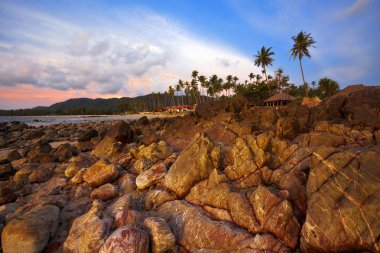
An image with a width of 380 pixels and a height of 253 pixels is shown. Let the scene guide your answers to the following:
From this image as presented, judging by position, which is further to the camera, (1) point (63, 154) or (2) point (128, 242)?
(1) point (63, 154)

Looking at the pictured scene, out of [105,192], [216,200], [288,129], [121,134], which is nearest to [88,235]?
[105,192]

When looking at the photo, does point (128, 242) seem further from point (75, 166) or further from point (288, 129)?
point (288, 129)

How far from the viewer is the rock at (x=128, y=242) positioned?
705 cm

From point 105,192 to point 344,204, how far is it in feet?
32.0

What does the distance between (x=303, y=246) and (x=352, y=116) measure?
13.7 metres

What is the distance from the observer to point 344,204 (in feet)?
22.7

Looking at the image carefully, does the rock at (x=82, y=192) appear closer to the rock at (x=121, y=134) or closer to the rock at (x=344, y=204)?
the rock at (x=121, y=134)

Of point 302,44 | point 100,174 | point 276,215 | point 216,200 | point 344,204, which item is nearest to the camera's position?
point 344,204

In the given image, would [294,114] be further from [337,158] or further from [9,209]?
[9,209]

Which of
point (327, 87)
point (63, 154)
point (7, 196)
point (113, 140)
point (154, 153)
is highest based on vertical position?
point (327, 87)

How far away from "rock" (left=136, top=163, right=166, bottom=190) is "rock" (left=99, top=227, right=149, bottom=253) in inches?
166

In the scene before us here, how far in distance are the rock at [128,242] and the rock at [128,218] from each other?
1.10 m

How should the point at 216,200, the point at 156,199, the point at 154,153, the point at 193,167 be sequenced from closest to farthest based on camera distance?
the point at 216,200 → the point at 156,199 → the point at 193,167 → the point at 154,153

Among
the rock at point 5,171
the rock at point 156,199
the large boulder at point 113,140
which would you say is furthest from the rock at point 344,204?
the rock at point 5,171
